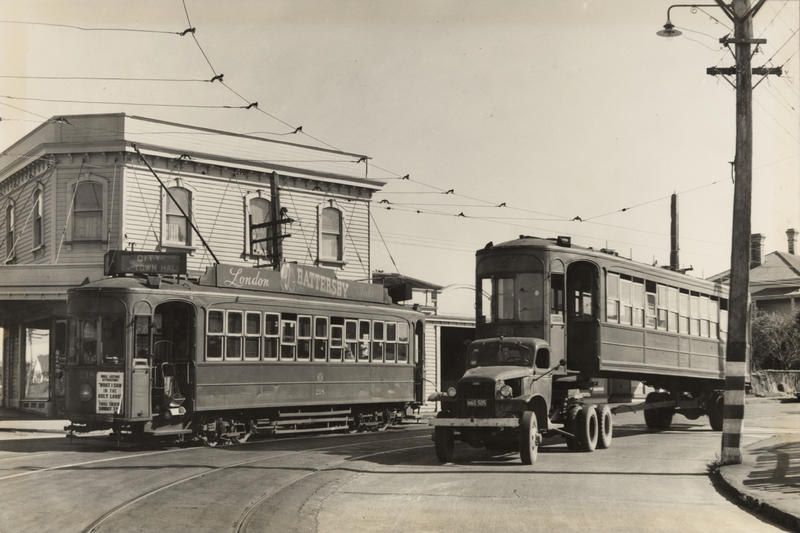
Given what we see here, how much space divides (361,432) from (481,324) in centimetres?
597

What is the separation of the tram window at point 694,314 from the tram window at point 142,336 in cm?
1308

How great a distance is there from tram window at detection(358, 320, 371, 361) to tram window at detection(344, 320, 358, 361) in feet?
0.51

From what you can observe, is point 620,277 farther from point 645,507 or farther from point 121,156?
point 121,156

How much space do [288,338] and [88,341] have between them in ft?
14.5

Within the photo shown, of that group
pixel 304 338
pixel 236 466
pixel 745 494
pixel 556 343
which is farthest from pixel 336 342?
pixel 745 494

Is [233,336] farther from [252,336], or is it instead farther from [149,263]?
[149,263]

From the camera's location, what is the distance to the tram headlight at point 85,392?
1716 cm

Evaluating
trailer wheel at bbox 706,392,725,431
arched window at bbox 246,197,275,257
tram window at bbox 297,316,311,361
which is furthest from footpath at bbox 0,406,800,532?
arched window at bbox 246,197,275,257

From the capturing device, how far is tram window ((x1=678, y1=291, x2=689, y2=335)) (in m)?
22.1

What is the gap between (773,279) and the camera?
192 feet

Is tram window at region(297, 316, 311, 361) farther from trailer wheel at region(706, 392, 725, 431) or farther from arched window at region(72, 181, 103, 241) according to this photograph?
trailer wheel at region(706, 392, 725, 431)

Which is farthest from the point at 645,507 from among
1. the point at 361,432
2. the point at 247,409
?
the point at 361,432

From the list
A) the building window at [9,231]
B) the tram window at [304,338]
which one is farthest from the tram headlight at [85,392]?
the building window at [9,231]

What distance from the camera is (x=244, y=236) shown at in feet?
91.9
